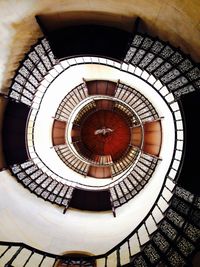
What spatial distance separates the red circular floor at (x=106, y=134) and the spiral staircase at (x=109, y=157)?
1.18 feet

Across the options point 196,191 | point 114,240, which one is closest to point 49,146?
point 114,240

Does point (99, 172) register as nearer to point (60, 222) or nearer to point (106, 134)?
point (106, 134)

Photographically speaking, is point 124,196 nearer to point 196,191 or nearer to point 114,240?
point 114,240

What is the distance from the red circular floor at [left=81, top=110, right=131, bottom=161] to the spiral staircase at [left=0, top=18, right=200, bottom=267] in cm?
36

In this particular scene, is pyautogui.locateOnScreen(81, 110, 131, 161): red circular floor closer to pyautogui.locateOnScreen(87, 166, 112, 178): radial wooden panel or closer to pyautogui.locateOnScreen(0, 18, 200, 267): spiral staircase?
pyautogui.locateOnScreen(0, 18, 200, 267): spiral staircase

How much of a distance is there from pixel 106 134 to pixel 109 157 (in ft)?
4.46

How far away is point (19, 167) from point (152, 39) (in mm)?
5170

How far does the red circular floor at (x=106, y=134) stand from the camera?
11859 millimetres

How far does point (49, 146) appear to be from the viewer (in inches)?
386

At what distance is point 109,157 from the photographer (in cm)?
1228

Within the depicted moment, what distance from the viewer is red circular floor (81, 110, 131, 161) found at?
11859mm

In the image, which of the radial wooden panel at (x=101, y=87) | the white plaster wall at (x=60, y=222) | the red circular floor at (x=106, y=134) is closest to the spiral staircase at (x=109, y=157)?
the radial wooden panel at (x=101, y=87)

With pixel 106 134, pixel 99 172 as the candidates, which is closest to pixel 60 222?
pixel 99 172

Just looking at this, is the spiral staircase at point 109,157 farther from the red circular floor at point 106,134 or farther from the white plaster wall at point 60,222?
the red circular floor at point 106,134
